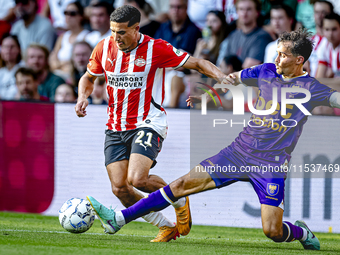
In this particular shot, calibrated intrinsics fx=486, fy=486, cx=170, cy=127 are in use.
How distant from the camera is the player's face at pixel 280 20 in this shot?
286 inches

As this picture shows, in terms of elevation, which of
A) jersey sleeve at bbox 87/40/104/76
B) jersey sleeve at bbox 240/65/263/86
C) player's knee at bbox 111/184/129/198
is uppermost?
jersey sleeve at bbox 87/40/104/76

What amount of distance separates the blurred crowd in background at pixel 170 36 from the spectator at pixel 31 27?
2cm

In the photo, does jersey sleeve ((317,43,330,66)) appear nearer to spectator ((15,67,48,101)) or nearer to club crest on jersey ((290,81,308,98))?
club crest on jersey ((290,81,308,98))

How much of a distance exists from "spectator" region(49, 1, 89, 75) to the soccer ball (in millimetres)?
4577

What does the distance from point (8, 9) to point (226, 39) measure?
4.88m

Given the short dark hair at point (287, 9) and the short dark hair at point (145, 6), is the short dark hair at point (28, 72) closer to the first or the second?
the short dark hair at point (145, 6)

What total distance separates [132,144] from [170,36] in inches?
138

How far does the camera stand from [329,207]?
6219mm

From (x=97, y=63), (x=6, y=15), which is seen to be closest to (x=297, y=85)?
(x=97, y=63)

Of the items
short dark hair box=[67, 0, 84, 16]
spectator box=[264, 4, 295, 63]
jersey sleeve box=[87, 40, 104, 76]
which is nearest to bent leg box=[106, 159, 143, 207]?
jersey sleeve box=[87, 40, 104, 76]

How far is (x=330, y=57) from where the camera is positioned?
7098mm

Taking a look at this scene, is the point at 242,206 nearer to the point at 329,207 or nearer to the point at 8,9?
the point at 329,207

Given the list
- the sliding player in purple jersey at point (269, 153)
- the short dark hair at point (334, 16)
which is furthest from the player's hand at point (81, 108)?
the short dark hair at point (334, 16)

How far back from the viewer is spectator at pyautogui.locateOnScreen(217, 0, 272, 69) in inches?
287
